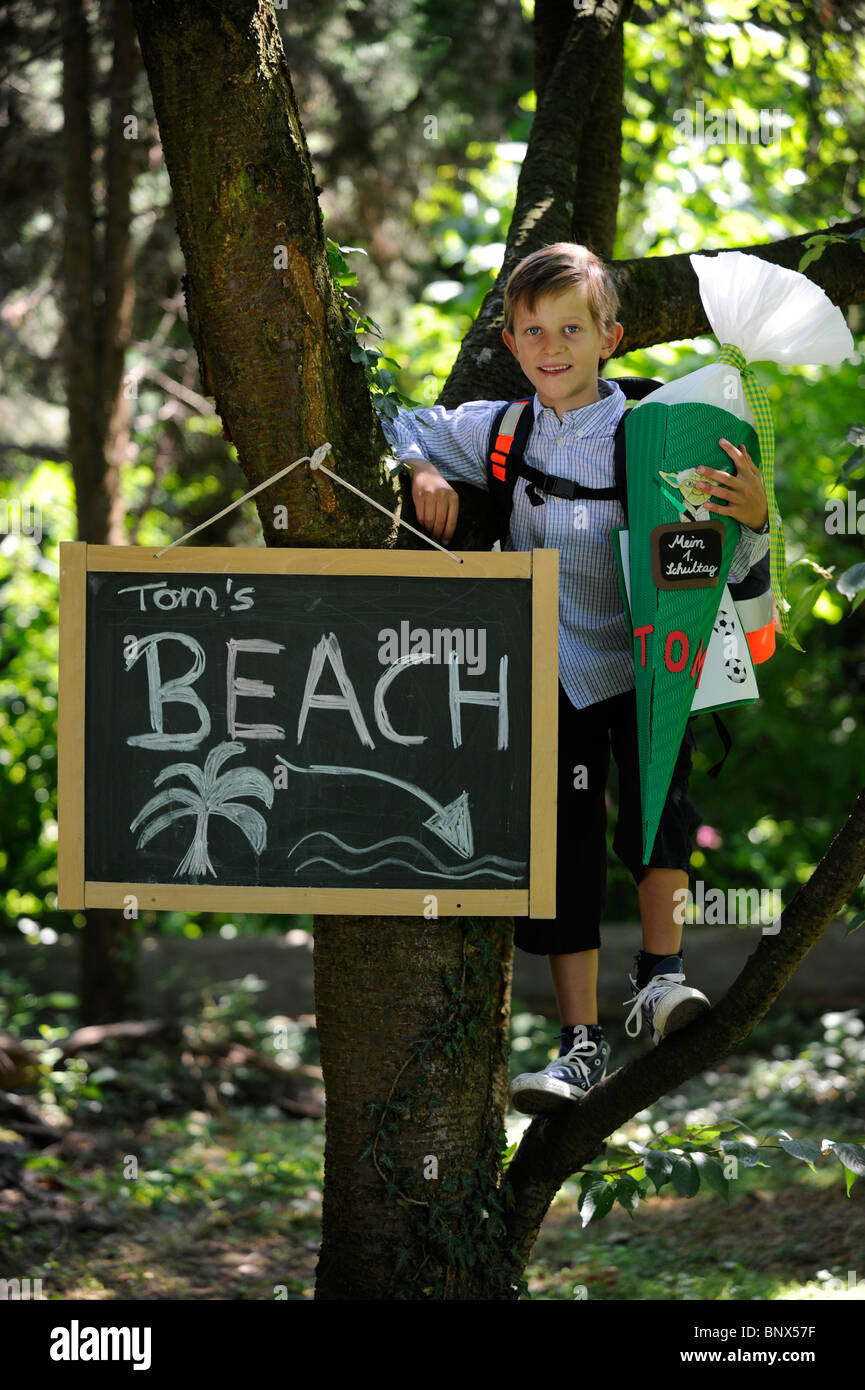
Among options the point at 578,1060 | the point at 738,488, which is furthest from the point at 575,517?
the point at 578,1060

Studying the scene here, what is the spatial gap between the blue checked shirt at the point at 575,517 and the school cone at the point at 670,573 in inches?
5.3

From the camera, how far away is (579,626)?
2.47 m

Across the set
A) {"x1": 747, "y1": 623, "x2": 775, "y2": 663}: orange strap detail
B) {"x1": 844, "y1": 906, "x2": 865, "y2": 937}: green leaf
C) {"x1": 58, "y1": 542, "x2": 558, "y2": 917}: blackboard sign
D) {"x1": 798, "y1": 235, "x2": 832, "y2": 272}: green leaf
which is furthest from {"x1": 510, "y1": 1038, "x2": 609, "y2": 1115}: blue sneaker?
{"x1": 798, "y1": 235, "x2": 832, "y2": 272}: green leaf

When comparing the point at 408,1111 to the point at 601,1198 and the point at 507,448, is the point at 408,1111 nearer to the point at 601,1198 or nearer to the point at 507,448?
the point at 601,1198

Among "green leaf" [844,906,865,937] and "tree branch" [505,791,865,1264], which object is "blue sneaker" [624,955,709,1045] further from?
"green leaf" [844,906,865,937]

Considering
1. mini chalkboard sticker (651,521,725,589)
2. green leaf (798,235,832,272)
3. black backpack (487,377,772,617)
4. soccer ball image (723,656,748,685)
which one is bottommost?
soccer ball image (723,656,748,685)

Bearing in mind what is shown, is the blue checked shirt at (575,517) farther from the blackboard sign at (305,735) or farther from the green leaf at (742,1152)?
the green leaf at (742,1152)

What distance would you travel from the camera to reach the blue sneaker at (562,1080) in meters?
2.39

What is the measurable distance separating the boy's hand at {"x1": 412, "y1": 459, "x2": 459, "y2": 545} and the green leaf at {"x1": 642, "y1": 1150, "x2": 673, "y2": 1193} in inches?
44.5

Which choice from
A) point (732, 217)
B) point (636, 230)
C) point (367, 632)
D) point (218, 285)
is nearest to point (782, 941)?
point (367, 632)

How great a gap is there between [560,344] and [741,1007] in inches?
47.7

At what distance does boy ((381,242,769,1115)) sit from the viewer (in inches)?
94.6

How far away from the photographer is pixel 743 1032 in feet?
7.32

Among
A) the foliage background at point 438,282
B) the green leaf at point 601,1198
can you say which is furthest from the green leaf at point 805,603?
the foliage background at point 438,282
